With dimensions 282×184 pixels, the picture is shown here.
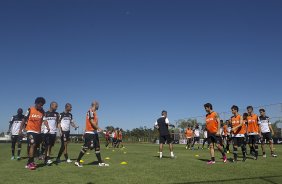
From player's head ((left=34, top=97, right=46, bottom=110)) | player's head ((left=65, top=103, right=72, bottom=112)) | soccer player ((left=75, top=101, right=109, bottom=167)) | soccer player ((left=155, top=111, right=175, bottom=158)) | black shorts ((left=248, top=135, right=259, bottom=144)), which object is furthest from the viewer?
soccer player ((left=155, top=111, right=175, bottom=158))

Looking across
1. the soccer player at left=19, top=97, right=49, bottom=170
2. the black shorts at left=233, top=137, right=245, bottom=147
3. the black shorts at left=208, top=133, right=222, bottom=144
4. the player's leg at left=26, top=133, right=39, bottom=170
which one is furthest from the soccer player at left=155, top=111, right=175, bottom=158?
the player's leg at left=26, top=133, right=39, bottom=170

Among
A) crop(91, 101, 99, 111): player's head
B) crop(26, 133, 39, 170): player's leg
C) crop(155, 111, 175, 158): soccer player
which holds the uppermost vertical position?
crop(91, 101, 99, 111): player's head

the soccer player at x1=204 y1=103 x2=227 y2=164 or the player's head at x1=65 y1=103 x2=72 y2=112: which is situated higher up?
the player's head at x1=65 y1=103 x2=72 y2=112

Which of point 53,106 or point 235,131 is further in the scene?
point 235,131

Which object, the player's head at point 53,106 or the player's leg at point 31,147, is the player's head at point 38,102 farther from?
the player's head at point 53,106

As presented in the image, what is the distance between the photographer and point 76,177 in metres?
7.13

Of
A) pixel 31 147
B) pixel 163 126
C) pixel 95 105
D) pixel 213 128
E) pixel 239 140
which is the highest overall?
pixel 95 105

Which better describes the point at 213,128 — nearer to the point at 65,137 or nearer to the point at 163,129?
the point at 163,129

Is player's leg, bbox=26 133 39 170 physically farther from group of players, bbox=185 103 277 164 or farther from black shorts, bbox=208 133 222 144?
black shorts, bbox=208 133 222 144

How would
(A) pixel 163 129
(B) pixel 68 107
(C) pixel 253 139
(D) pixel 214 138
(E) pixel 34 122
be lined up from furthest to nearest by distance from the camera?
(A) pixel 163 129, (C) pixel 253 139, (B) pixel 68 107, (D) pixel 214 138, (E) pixel 34 122

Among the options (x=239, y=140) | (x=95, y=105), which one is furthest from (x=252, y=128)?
(x=95, y=105)

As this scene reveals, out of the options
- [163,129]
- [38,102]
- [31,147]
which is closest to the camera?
[31,147]

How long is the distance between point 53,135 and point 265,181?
7810mm

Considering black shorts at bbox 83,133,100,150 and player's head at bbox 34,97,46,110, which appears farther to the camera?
player's head at bbox 34,97,46,110
